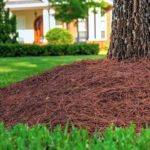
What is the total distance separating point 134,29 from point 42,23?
114 ft

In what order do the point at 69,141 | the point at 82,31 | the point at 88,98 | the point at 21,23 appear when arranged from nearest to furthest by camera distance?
the point at 69,141, the point at 88,98, the point at 82,31, the point at 21,23

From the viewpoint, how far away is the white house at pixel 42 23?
38.2 meters

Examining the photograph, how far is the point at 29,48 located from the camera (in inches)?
977

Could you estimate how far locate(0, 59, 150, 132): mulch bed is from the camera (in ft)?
17.9

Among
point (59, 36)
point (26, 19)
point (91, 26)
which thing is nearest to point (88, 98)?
point (59, 36)

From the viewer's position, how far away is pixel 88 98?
19.3 ft

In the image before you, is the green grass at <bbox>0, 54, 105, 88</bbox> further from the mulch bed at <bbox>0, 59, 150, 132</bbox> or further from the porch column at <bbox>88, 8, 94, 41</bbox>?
the porch column at <bbox>88, 8, 94, 41</bbox>

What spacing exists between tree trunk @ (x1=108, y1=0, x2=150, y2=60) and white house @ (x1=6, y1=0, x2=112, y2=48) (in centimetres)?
2916

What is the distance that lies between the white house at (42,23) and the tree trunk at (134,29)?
29.2 metres

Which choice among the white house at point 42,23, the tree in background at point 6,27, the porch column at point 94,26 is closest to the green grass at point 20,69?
the tree in background at point 6,27

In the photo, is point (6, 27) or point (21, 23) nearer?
point (6, 27)

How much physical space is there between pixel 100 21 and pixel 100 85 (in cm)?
3438

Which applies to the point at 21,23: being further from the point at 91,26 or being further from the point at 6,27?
the point at 6,27

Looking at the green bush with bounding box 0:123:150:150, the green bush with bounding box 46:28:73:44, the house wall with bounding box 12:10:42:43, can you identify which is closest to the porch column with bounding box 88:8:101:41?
the house wall with bounding box 12:10:42:43
